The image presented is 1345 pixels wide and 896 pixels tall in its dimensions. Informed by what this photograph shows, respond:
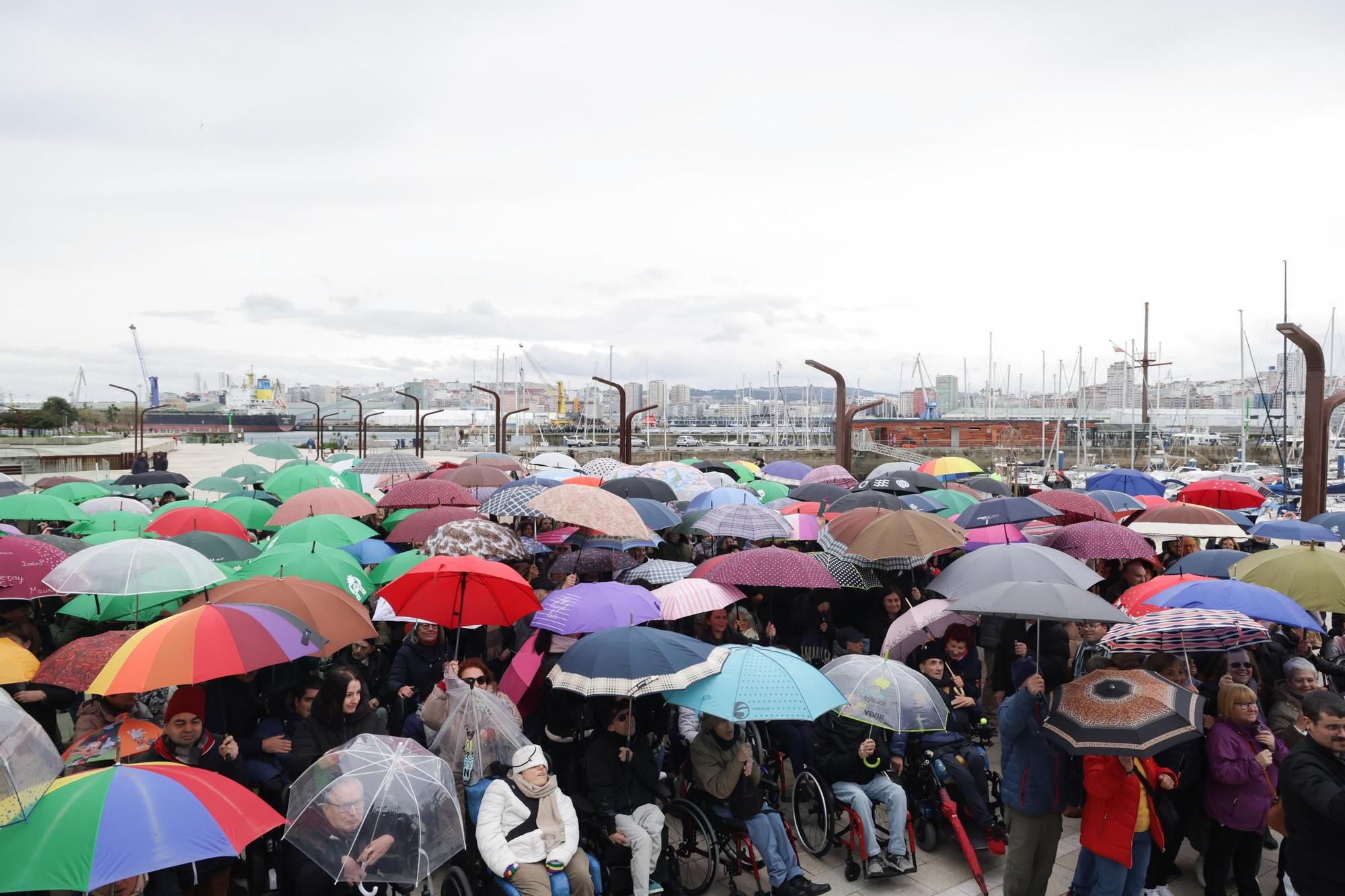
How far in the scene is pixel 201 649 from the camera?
4789 mm

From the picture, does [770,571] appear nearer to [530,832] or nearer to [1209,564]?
[530,832]

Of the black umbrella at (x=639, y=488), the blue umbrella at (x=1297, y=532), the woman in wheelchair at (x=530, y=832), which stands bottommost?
the woman in wheelchair at (x=530, y=832)

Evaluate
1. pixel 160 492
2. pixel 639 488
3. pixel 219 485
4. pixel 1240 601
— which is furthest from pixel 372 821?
pixel 160 492

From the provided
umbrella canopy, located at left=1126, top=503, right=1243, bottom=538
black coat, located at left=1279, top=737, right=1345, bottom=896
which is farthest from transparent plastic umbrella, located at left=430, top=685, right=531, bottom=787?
umbrella canopy, located at left=1126, top=503, right=1243, bottom=538

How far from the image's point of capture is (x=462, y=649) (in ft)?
23.7

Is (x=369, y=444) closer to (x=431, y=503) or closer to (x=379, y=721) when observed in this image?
(x=431, y=503)

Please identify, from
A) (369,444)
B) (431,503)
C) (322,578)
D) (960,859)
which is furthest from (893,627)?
(369,444)

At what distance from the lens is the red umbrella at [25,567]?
679cm

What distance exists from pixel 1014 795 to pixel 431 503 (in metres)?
8.33

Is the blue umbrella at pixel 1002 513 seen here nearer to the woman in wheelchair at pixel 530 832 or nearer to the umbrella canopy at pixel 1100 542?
the umbrella canopy at pixel 1100 542

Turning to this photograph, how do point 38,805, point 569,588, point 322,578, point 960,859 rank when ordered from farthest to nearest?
point 322,578 < point 569,588 < point 960,859 < point 38,805

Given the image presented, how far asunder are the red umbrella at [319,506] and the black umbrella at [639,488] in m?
3.18

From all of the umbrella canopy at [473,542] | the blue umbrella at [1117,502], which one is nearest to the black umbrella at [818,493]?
the blue umbrella at [1117,502]

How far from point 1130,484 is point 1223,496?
1.85m
